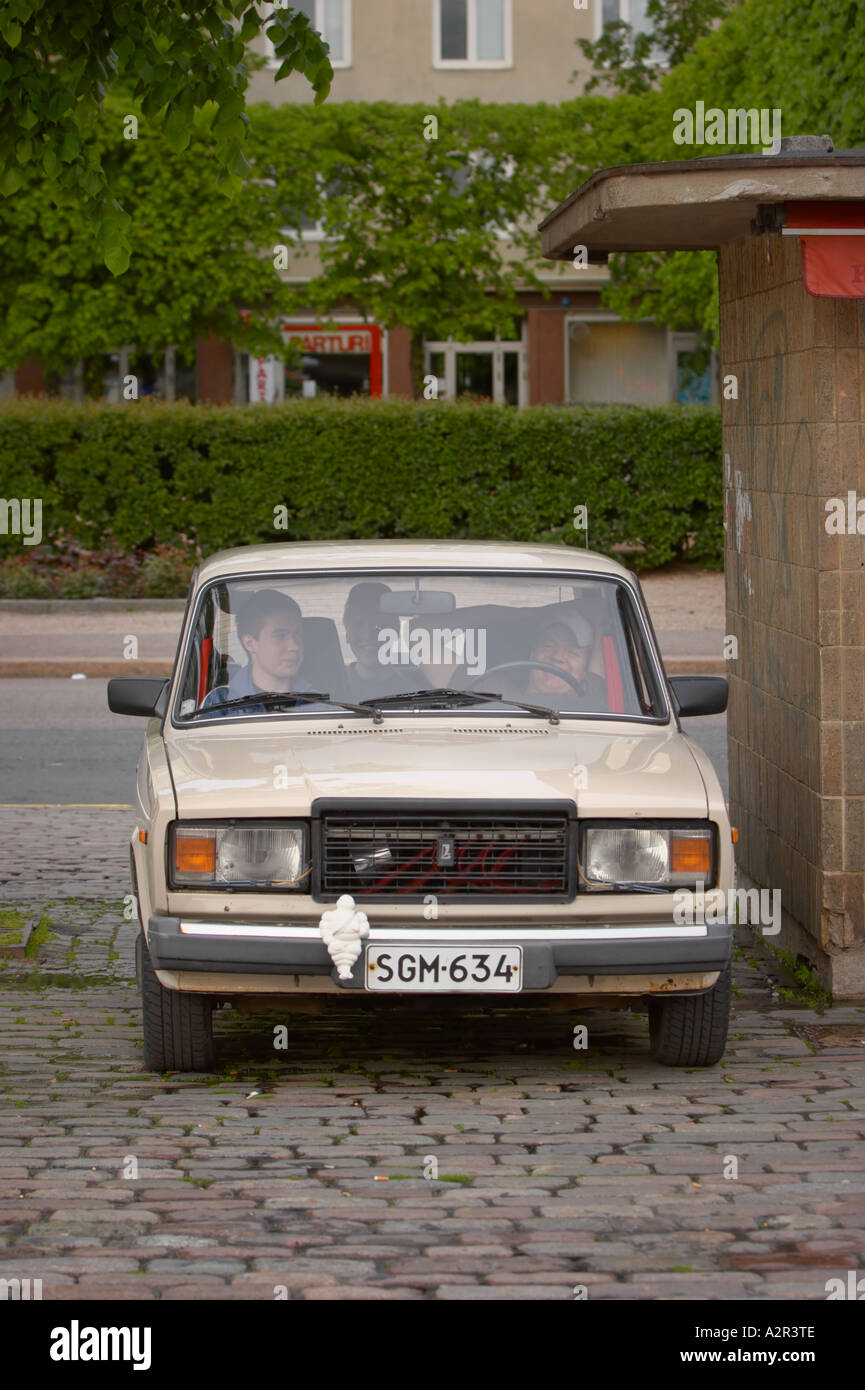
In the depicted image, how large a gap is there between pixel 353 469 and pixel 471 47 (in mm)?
21690

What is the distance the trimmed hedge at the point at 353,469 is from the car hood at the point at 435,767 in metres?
18.1

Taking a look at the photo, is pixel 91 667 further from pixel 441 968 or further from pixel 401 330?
pixel 401 330

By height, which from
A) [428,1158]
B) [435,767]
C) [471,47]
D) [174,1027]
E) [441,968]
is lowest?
[428,1158]

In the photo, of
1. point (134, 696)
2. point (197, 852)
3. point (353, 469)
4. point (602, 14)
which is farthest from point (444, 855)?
point (602, 14)

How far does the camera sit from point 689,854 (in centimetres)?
577

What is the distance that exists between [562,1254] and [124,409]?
69.3 ft

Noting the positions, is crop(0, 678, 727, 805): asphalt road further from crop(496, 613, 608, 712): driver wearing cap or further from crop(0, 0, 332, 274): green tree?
crop(496, 613, 608, 712): driver wearing cap

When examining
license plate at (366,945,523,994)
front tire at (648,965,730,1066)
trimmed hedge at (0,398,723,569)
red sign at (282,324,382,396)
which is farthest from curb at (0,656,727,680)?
red sign at (282,324,382,396)

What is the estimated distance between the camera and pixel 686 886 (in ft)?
19.0

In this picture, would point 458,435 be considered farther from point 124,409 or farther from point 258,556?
point 258,556

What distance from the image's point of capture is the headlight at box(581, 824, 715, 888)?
18.8 ft

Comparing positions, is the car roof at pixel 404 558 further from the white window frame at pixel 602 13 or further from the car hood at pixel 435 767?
the white window frame at pixel 602 13

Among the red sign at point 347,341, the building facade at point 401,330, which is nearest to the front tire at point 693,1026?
the building facade at point 401,330

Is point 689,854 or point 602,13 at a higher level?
point 602,13
